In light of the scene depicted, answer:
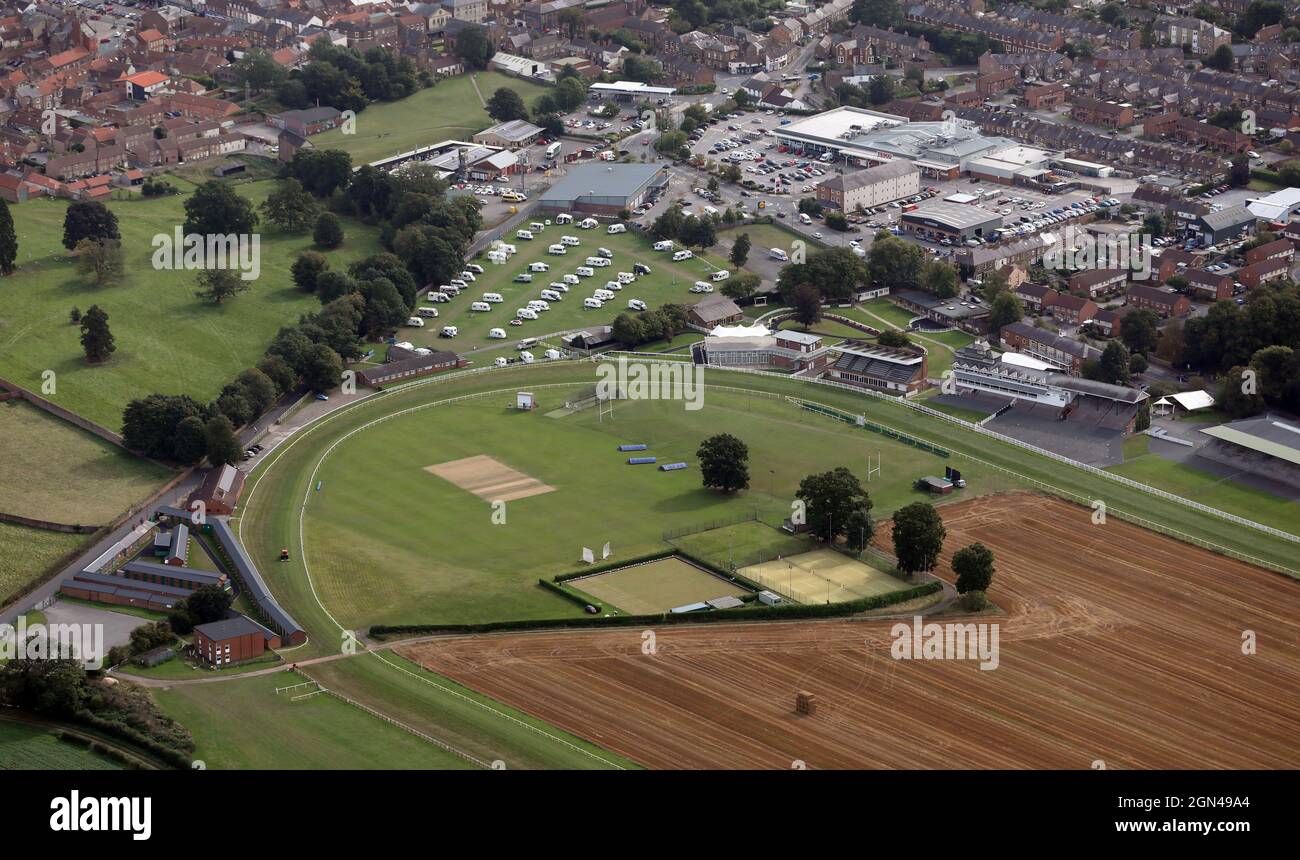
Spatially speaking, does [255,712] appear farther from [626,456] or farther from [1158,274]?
[1158,274]

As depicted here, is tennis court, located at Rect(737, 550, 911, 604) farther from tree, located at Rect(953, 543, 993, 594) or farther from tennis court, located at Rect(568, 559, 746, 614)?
tree, located at Rect(953, 543, 993, 594)

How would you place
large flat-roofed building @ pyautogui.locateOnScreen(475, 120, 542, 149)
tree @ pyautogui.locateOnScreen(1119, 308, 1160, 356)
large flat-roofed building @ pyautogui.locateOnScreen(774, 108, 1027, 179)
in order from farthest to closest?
large flat-roofed building @ pyautogui.locateOnScreen(475, 120, 542, 149), large flat-roofed building @ pyautogui.locateOnScreen(774, 108, 1027, 179), tree @ pyautogui.locateOnScreen(1119, 308, 1160, 356)

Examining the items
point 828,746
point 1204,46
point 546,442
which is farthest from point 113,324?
point 1204,46

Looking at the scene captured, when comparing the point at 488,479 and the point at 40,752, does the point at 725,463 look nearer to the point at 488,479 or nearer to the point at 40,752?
the point at 488,479

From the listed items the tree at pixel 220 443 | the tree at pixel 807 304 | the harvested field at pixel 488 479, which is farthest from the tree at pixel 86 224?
the tree at pixel 807 304

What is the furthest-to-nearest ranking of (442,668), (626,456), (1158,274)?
(1158,274), (626,456), (442,668)

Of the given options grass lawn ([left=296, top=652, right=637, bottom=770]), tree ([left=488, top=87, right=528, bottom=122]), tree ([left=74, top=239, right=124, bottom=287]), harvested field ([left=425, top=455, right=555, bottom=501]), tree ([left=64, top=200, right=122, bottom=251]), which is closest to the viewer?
grass lawn ([left=296, top=652, right=637, bottom=770])

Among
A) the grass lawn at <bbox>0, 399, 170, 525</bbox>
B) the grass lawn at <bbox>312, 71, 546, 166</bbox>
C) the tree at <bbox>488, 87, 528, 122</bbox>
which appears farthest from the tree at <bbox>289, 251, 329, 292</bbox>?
the tree at <bbox>488, 87, 528, 122</bbox>

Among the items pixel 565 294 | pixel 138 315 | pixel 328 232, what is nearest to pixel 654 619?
pixel 565 294
